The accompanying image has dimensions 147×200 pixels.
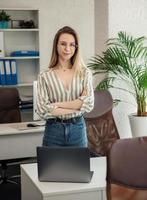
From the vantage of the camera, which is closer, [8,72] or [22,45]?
[8,72]

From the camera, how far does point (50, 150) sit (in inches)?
89.6

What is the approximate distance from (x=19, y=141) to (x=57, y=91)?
1.38 metres

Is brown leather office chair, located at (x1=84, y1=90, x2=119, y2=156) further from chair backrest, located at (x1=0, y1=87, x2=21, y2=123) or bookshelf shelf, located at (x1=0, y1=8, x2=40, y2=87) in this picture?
bookshelf shelf, located at (x1=0, y1=8, x2=40, y2=87)

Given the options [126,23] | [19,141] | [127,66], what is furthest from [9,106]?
[126,23]

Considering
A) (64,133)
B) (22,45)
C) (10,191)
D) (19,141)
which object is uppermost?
(22,45)

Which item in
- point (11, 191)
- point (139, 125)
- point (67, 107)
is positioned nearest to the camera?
A: point (67, 107)

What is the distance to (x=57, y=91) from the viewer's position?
2551 millimetres

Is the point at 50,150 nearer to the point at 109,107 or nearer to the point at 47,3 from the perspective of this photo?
the point at 109,107

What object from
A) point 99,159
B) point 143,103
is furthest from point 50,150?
point 143,103

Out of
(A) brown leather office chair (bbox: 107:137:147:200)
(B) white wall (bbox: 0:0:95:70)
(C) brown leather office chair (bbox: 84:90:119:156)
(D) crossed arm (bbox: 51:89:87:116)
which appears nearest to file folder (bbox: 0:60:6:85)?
(B) white wall (bbox: 0:0:95:70)

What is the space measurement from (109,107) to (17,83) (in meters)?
2.71

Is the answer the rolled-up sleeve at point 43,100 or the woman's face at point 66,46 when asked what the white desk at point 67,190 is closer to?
the rolled-up sleeve at point 43,100

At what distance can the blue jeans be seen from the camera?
2.54 metres

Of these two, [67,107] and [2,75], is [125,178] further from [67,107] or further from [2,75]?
[2,75]
